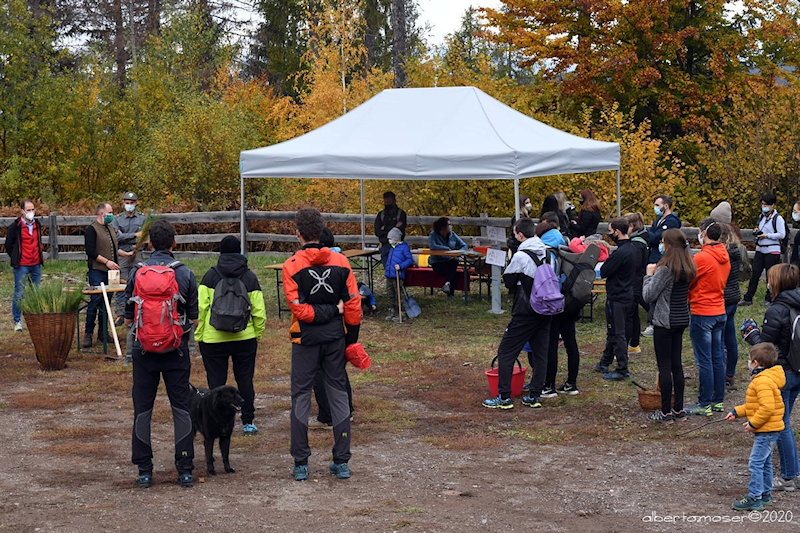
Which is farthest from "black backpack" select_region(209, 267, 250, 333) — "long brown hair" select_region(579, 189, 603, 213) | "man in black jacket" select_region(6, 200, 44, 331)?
"long brown hair" select_region(579, 189, 603, 213)

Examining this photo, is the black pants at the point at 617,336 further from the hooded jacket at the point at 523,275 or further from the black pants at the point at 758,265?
the black pants at the point at 758,265

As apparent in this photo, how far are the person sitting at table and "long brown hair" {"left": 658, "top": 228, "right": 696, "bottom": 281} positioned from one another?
6.63 metres

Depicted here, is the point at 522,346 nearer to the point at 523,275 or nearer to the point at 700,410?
the point at 523,275

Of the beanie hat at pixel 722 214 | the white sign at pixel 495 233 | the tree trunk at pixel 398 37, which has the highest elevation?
the tree trunk at pixel 398 37

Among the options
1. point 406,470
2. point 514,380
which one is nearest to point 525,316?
point 514,380

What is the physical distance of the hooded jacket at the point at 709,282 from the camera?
8.03 m

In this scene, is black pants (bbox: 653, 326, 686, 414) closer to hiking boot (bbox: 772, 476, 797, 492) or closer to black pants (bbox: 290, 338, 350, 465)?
hiking boot (bbox: 772, 476, 797, 492)

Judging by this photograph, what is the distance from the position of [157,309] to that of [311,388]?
1.18 meters

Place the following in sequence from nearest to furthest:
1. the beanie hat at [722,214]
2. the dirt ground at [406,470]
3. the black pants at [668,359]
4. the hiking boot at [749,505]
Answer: the dirt ground at [406,470] → the hiking boot at [749,505] → the black pants at [668,359] → the beanie hat at [722,214]

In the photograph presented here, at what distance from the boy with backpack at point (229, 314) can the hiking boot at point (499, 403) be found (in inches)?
→ 91.3

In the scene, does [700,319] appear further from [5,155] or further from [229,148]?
[5,155]

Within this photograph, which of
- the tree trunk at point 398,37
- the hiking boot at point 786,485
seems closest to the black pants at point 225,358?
the hiking boot at point 786,485

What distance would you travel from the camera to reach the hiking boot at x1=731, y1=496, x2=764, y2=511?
19.9ft

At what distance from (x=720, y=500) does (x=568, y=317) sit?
120 inches
